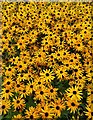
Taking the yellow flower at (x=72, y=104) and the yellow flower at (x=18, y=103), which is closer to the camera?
the yellow flower at (x=72, y=104)

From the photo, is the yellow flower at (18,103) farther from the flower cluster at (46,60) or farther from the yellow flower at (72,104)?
the yellow flower at (72,104)

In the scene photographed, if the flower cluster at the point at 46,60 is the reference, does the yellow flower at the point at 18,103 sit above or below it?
below

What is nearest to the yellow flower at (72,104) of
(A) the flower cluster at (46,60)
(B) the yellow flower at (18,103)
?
(A) the flower cluster at (46,60)

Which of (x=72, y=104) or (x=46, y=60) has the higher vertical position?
(x=46, y=60)

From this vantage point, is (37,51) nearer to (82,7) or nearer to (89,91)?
(89,91)

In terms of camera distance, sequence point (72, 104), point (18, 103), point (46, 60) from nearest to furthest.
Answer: point (72, 104) → point (18, 103) → point (46, 60)

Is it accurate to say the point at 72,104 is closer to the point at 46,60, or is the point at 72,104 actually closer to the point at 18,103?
the point at 18,103

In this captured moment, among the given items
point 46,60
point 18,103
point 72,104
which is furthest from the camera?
point 46,60

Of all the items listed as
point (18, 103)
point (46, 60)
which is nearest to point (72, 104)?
point (18, 103)

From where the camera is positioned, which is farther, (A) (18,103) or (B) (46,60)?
(B) (46,60)
